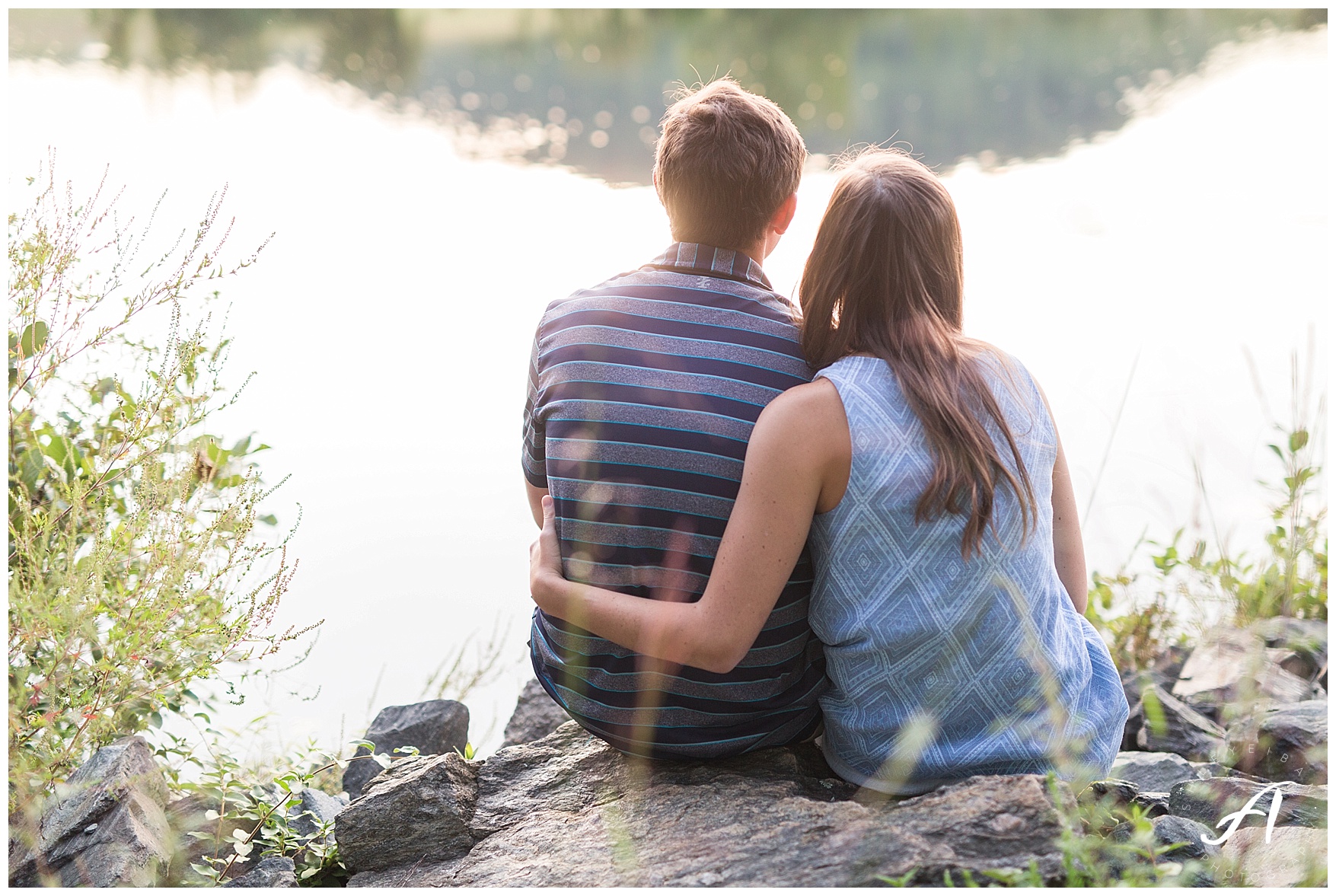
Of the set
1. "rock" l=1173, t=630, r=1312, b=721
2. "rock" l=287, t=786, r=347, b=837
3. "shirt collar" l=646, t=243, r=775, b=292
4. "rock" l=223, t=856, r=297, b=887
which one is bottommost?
"rock" l=223, t=856, r=297, b=887

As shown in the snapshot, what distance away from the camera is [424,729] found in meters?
2.47

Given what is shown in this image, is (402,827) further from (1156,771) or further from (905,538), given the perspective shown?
(1156,771)

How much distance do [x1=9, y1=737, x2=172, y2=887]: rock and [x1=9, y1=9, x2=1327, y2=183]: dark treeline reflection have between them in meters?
4.83

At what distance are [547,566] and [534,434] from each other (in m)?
0.26

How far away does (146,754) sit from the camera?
1988 mm

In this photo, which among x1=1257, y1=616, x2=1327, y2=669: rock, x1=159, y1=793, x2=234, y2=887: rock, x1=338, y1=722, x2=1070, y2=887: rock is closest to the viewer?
x1=338, y1=722, x2=1070, y2=887: rock

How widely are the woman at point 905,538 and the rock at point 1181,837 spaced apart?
121mm

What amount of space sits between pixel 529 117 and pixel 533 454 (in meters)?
5.92

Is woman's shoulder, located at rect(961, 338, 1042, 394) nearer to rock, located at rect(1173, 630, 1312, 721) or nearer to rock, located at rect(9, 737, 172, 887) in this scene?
rock, located at rect(1173, 630, 1312, 721)

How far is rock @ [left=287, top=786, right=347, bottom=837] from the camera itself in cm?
202

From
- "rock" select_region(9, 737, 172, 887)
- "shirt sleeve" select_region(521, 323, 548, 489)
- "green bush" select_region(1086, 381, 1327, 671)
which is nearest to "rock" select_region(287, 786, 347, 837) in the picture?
"rock" select_region(9, 737, 172, 887)

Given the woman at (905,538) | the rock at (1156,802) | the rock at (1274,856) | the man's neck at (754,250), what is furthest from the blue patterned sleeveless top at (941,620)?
the man's neck at (754,250)

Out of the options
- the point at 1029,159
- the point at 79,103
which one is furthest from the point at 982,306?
the point at 79,103

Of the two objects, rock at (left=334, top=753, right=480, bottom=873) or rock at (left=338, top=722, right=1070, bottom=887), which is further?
rock at (left=334, top=753, right=480, bottom=873)
